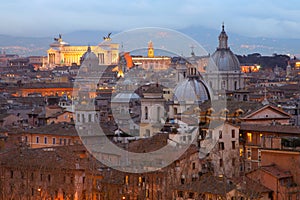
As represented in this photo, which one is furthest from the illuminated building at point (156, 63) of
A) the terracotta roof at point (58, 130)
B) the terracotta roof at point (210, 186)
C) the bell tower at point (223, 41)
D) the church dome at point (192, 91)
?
the terracotta roof at point (210, 186)

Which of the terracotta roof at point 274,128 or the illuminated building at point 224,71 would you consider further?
the illuminated building at point 224,71

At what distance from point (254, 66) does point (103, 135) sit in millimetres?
102787

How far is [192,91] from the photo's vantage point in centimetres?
3800

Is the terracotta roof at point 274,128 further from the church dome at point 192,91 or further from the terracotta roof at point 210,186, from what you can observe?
the church dome at point 192,91

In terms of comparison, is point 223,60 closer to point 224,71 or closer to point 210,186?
point 224,71

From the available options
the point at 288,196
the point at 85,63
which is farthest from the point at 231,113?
the point at 85,63

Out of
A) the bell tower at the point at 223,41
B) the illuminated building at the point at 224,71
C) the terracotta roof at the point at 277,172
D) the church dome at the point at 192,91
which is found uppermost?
the bell tower at the point at 223,41

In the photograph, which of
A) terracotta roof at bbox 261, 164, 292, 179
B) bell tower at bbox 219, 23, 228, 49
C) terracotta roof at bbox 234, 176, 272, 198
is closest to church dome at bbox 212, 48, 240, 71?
bell tower at bbox 219, 23, 228, 49

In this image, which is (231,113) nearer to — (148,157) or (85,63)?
(148,157)

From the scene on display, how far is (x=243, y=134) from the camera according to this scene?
2822 centimetres

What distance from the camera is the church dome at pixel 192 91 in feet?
123

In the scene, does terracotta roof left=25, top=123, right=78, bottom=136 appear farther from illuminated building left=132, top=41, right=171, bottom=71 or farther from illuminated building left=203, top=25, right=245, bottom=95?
illuminated building left=132, top=41, right=171, bottom=71

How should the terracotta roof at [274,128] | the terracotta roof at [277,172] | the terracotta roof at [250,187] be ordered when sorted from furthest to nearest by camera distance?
the terracotta roof at [274,128], the terracotta roof at [277,172], the terracotta roof at [250,187]

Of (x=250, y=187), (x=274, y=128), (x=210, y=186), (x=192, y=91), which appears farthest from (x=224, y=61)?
(x=250, y=187)
